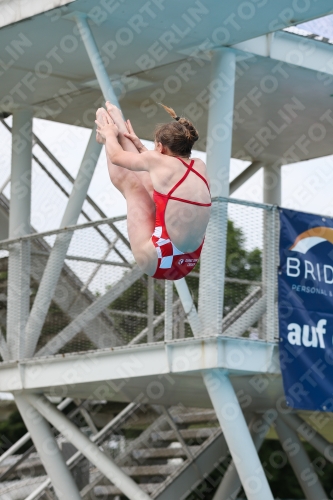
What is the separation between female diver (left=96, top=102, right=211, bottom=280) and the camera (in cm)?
693

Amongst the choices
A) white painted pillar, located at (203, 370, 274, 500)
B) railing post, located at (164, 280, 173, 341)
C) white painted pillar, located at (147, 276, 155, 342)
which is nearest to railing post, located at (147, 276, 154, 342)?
white painted pillar, located at (147, 276, 155, 342)

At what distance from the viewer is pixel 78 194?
44.6 ft

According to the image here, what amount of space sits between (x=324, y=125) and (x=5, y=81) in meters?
4.52

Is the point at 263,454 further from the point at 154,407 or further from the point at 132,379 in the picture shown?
the point at 132,379

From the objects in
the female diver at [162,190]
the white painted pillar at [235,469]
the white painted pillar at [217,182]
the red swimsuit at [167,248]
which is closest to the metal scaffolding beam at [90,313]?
the white painted pillar at [217,182]

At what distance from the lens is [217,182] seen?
12078mm

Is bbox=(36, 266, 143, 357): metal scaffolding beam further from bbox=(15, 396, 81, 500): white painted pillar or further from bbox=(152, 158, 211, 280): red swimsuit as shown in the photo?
bbox=(152, 158, 211, 280): red swimsuit

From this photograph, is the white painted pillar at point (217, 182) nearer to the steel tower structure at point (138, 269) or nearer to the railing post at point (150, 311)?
the steel tower structure at point (138, 269)

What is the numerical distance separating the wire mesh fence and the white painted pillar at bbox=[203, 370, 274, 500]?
563mm

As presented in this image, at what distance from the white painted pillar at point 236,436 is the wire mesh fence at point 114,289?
563 mm

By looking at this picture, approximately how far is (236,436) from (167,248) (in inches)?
193

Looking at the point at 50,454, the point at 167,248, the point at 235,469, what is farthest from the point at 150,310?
the point at 167,248

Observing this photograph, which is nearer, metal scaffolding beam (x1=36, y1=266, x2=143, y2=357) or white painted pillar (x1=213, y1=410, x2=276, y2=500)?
metal scaffolding beam (x1=36, y1=266, x2=143, y2=357)

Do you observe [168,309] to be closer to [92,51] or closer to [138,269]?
[138,269]
